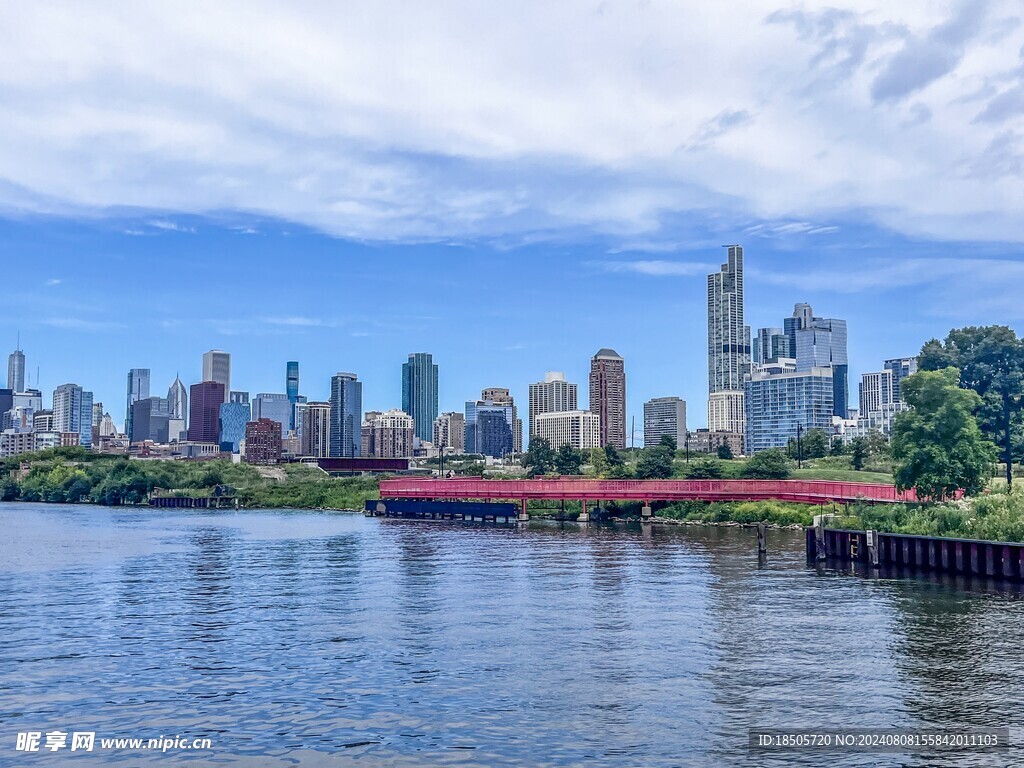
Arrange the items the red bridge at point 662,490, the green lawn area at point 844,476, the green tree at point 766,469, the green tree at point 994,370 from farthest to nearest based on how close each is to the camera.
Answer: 1. the green lawn area at point 844,476
2. the green tree at point 766,469
3. the green tree at point 994,370
4. the red bridge at point 662,490

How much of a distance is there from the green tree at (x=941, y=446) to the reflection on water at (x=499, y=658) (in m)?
14.2

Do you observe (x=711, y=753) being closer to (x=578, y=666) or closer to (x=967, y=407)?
(x=578, y=666)

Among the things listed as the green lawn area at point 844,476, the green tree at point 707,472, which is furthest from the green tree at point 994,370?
the green tree at point 707,472

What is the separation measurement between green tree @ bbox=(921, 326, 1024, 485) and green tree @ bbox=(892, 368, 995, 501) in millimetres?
50344

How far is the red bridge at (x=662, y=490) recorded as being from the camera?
95875 mm

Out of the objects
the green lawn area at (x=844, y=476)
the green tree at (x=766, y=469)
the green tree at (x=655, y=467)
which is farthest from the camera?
the green tree at (x=655, y=467)

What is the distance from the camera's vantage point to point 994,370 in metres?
132

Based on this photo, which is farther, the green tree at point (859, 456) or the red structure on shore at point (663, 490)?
the green tree at point (859, 456)

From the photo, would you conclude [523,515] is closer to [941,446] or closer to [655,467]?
[655,467]

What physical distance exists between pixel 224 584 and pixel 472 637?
25944mm

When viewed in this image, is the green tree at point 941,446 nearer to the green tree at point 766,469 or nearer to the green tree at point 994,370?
the green tree at point 994,370

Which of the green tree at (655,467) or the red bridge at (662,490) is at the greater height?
the green tree at (655,467)

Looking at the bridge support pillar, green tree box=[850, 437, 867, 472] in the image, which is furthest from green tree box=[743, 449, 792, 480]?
the bridge support pillar

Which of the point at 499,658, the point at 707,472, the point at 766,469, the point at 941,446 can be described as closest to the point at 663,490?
the point at 766,469
